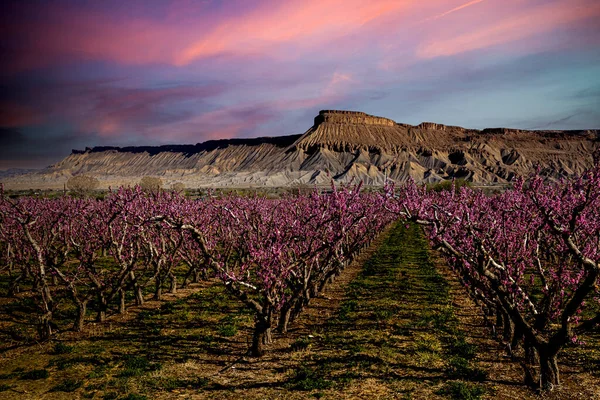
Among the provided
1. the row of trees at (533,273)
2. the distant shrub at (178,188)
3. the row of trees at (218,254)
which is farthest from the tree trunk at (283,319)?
the distant shrub at (178,188)

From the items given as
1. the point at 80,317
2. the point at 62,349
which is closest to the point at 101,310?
the point at 80,317

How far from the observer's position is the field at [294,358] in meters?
9.26

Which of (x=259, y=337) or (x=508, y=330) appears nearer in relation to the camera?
(x=259, y=337)

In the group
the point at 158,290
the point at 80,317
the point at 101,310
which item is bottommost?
the point at 158,290

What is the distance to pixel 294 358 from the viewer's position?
1110 cm

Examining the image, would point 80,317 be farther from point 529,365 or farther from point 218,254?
point 529,365

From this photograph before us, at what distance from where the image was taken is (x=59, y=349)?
38.9 feet

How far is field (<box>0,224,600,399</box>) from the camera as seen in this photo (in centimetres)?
926

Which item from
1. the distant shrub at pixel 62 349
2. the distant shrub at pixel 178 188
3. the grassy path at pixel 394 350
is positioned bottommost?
the grassy path at pixel 394 350

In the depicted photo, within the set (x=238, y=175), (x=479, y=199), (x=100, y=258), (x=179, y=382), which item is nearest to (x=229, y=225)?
(x=179, y=382)

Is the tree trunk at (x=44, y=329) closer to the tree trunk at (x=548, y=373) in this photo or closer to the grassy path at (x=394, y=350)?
the grassy path at (x=394, y=350)

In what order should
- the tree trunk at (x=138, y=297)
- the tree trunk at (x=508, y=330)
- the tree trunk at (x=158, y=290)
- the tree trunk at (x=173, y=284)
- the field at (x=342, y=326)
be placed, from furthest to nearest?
1. the tree trunk at (x=173, y=284)
2. the tree trunk at (x=158, y=290)
3. the tree trunk at (x=138, y=297)
4. the tree trunk at (x=508, y=330)
5. the field at (x=342, y=326)

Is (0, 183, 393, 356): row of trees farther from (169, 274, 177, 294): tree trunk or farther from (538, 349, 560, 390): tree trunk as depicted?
(538, 349, 560, 390): tree trunk

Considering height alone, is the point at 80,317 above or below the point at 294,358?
above
